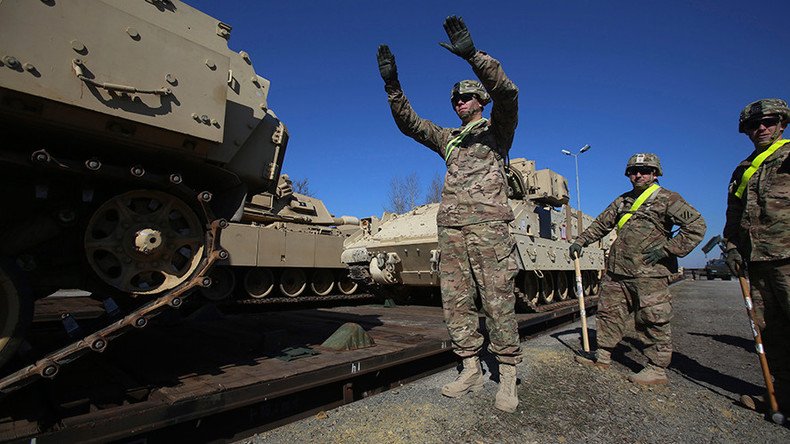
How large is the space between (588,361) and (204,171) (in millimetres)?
4231

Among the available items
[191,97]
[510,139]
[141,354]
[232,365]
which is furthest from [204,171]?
[510,139]

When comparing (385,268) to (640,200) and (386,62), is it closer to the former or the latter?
(640,200)

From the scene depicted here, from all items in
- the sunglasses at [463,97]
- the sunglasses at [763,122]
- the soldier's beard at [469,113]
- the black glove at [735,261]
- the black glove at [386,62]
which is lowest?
the black glove at [735,261]

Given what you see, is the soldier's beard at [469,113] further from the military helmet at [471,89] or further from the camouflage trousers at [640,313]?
the camouflage trousers at [640,313]

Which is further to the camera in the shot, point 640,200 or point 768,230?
point 640,200

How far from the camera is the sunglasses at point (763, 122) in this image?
3.37 m

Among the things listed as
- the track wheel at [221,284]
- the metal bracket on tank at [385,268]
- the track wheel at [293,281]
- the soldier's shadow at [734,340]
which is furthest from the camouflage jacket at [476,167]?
the track wheel at [293,281]

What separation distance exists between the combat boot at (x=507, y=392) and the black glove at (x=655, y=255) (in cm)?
196

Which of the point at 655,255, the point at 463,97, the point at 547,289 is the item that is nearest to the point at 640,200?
the point at 655,255

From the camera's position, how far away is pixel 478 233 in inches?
129

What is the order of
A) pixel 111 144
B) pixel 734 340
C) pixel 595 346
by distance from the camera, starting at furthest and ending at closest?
1. pixel 734 340
2. pixel 595 346
3. pixel 111 144

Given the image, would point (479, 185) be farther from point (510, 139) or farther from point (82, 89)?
point (82, 89)

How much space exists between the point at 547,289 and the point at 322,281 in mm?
5561

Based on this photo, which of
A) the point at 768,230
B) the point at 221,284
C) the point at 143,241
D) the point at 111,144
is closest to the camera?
the point at 111,144
